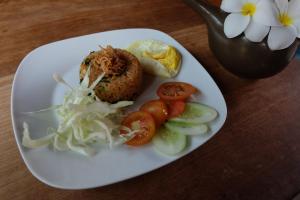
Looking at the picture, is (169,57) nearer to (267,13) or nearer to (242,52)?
(242,52)

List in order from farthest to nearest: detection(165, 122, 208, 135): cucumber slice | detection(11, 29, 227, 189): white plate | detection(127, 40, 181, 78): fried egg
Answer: detection(127, 40, 181, 78): fried egg, detection(165, 122, 208, 135): cucumber slice, detection(11, 29, 227, 189): white plate

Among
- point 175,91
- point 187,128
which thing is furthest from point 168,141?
point 175,91

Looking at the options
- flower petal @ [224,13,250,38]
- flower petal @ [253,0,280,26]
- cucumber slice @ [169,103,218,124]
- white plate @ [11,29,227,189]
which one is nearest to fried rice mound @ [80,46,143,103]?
white plate @ [11,29,227,189]

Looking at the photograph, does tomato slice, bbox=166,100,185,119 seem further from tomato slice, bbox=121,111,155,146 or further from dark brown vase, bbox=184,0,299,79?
dark brown vase, bbox=184,0,299,79

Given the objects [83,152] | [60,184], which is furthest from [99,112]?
[60,184]

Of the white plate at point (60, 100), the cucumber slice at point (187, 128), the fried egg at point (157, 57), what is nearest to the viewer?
the white plate at point (60, 100)

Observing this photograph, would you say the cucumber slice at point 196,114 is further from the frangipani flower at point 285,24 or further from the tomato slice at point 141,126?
the frangipani flower at point 285,24

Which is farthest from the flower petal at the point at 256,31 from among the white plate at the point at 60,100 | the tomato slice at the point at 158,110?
the tomato slice at the point at 158,110
